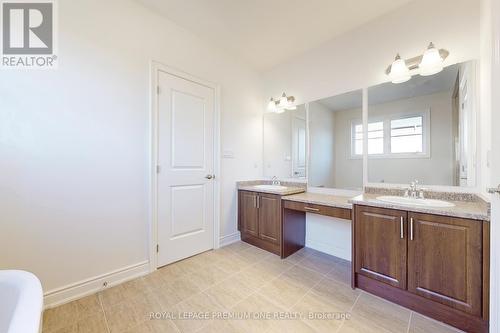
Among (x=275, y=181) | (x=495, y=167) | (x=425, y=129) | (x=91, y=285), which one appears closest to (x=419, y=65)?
(x=425, y=129)

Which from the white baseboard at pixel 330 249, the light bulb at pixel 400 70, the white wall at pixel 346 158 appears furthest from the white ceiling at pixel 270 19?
the white baseboard at pixel 330 249

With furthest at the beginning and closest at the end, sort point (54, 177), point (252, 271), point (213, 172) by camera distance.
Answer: point (213, 172)
point (252, 271)
point (54, 177)

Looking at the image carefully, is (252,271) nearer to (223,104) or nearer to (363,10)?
(223,104)

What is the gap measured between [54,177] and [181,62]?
166cm

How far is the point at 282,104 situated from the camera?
9.80 feet

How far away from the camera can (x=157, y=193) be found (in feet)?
6.94

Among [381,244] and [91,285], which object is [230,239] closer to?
[91,285]

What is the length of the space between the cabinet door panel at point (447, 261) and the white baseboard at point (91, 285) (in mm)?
2328

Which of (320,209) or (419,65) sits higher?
(419,65)

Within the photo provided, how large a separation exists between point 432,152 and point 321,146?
3.58ft

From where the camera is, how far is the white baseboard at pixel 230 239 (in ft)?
8.97

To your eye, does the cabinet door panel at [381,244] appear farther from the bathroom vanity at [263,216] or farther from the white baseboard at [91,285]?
the white baseboard at [91,285]

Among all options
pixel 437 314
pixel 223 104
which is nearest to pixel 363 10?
pixel 223 104

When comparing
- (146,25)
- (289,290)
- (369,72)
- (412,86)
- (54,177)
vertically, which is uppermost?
(146,25)
